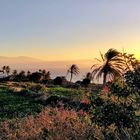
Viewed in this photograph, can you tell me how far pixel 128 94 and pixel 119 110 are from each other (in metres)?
0.48

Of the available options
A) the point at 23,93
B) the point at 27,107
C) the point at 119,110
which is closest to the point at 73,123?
the point at 119,110

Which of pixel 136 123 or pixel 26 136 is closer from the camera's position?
pixel 136 123

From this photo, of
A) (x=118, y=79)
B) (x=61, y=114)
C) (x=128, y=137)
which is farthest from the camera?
(x=61, y=114)

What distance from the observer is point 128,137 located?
11273 mm

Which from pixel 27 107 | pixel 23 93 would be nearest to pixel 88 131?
pixel 27 107

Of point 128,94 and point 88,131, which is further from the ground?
point 128,94

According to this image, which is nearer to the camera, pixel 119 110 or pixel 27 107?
pixel 119 110

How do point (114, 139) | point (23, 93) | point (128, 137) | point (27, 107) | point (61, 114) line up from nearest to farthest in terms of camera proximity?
point (128, 137) → point (114, 139) → point (61, 114) → point (27, 107) → point (23, 93)

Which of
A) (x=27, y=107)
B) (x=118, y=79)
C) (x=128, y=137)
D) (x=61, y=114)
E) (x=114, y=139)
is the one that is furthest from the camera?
(x=27, y=107)

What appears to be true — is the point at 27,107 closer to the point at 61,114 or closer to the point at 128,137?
the point at 61,114

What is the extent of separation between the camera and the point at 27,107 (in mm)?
33875

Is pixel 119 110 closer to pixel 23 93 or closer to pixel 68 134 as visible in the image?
pixel 68 134

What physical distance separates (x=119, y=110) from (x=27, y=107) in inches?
836

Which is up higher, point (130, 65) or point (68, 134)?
point (130, 65)
